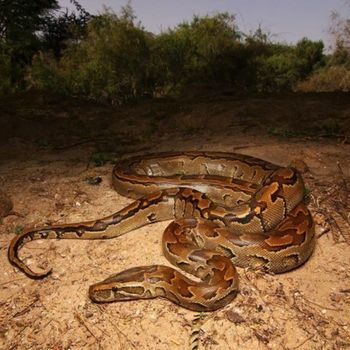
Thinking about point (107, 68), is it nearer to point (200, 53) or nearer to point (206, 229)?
point (200, 53)

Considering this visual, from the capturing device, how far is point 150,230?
6.36 metres

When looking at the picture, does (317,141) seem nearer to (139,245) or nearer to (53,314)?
(139,245)

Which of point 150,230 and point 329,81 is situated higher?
point 329,81

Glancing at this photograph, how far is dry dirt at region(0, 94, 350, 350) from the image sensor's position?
451 centimetres

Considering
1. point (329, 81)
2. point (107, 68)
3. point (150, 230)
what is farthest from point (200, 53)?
point (150, 230)

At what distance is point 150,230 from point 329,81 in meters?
14.3

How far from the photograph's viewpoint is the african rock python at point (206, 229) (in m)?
4.91

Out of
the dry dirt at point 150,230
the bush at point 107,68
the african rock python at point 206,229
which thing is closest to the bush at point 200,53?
the bush at point 107,68

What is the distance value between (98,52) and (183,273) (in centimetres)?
1262

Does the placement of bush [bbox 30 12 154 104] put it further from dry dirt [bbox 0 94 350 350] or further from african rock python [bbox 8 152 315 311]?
african rock python [bbox 8 152 315 311]

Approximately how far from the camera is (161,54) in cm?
1708

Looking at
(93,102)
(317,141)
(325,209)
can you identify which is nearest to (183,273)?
(325,209)

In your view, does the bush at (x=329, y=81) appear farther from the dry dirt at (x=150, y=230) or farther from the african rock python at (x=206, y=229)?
the african rock python at (x=206, y=229)

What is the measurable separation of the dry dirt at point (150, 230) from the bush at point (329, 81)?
18.2 feet
